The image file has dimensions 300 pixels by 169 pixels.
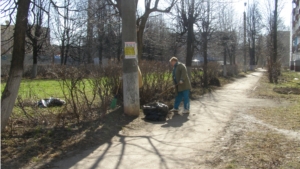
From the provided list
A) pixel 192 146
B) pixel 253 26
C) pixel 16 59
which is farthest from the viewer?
pixel 253 26

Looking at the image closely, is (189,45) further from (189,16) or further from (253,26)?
(253,26)

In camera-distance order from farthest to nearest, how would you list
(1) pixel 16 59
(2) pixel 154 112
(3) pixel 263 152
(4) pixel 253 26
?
(4) pixel 253 26, (2) pixel 154 112, (1) pixel 16 59, (3) pixel 263 152

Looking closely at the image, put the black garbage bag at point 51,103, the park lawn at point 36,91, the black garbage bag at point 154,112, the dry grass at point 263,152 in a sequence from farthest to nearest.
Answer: the black garbage bag at point 51,103 < the park lawn at point 36,91 < the black garbage bag at point 154,112 < the dry grass at point 263,152

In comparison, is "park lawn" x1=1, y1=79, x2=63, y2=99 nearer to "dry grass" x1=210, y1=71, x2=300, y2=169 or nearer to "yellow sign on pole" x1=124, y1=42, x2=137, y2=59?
"yellow sign on pole" x1=124, y1=42, x2=137, y2=59

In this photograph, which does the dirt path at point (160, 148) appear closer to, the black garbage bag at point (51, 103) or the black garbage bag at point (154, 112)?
the black garbage bag at point (154, 112)

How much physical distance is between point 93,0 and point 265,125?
8551mm

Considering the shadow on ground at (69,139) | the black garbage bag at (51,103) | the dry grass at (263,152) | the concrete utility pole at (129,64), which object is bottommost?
the dry grass at (263,152)

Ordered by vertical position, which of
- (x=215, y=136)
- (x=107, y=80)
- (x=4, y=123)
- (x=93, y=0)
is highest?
(x=93, y=0)

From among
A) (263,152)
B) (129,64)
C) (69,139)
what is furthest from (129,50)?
(263,152)

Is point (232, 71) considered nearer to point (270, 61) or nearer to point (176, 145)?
point (270, 61)

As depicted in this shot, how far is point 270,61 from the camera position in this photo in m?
22.5

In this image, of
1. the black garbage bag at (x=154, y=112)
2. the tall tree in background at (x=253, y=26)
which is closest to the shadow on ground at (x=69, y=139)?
the black garbage bag at (x=154, y=112)

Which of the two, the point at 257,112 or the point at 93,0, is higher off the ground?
the point at 93,0

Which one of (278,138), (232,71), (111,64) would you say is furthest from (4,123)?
(232,71)
